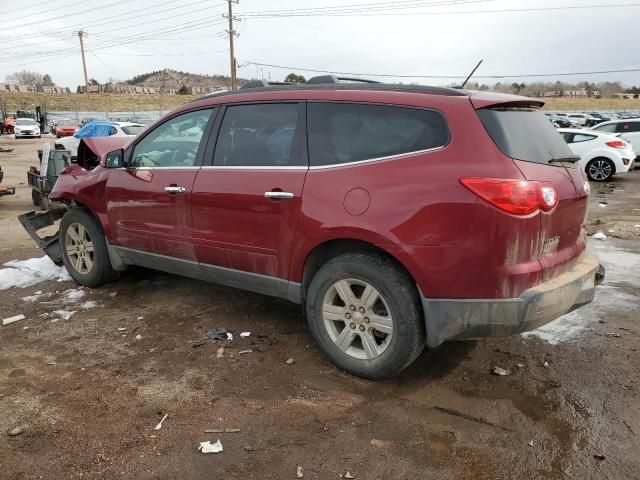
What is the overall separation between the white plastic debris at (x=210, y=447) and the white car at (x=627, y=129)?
18448 millimetres

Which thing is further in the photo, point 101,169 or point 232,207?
point 101,169

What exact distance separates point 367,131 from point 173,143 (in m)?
1.94

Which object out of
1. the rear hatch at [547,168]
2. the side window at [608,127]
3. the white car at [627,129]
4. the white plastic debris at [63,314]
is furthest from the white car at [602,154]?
the white plastic debris at [63,314]

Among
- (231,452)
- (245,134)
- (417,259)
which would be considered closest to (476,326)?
(417,259)

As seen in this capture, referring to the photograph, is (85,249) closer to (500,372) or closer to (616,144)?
(500,372)

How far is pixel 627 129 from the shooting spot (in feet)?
58.4

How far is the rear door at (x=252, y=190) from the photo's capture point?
3.53 metres

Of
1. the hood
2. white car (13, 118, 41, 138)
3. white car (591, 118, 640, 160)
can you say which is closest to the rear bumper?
the hood

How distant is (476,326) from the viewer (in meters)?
2.98

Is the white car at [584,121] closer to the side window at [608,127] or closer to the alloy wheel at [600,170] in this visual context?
the side window at [608,127]

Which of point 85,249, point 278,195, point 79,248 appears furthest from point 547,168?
point 79,248

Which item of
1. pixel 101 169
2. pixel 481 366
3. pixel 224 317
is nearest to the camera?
pixel 481 366

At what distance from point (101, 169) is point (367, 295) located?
10.2ft

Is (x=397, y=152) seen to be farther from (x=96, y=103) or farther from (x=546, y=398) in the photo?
(x=96, y=103)
